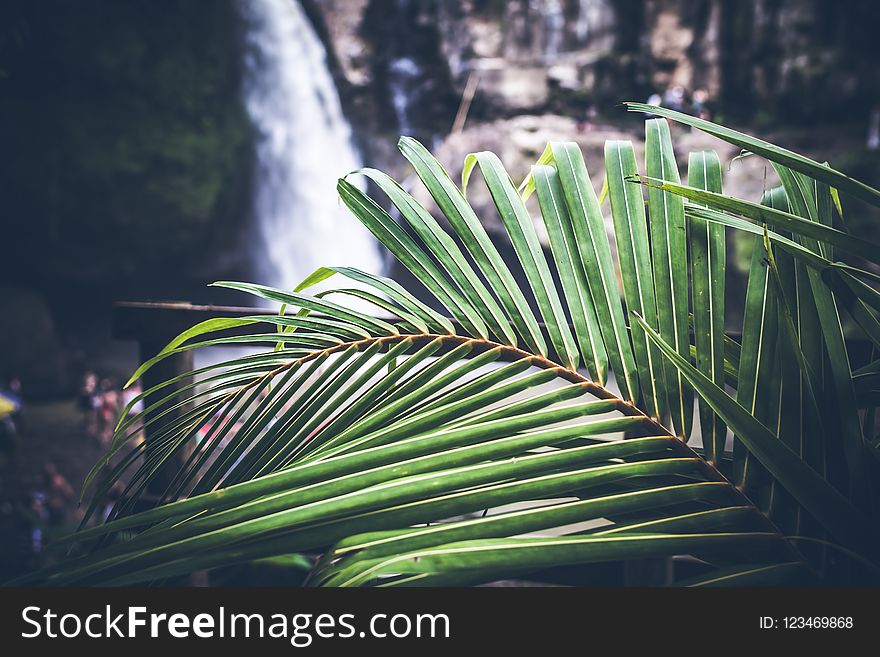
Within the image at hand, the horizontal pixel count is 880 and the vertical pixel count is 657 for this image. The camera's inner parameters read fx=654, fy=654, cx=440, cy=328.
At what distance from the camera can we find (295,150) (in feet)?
28.6

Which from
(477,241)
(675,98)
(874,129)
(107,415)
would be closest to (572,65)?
(675,98)

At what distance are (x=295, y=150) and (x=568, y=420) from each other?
8788mm

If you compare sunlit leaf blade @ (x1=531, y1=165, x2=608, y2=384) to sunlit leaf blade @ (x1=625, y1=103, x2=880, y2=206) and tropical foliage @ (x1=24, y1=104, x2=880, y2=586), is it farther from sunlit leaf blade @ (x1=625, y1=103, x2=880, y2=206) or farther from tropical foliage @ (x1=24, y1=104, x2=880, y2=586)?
sunlit leaf blade @ (x1=625, y1=103, x2=880, y2=206)

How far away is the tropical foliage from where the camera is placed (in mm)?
460

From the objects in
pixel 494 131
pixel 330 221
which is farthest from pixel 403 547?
pixel 330 221

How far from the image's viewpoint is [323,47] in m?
9.09

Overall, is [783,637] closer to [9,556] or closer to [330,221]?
[9,556]

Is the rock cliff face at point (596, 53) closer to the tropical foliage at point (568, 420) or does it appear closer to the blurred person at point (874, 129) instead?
the blurred person at point (874, 129)

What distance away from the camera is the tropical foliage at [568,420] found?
1.51 ft

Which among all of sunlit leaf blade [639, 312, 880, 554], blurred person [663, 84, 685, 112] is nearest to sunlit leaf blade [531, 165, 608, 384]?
sunlit leaf blade [639, 312, 880, 554]

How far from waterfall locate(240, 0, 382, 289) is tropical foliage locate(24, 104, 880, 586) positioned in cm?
791

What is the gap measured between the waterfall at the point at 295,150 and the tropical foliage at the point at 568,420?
791 cm

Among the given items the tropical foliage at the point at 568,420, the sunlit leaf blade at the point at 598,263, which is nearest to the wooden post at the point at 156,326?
the tropical foliage at the point at 568,420

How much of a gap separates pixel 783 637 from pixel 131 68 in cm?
859
